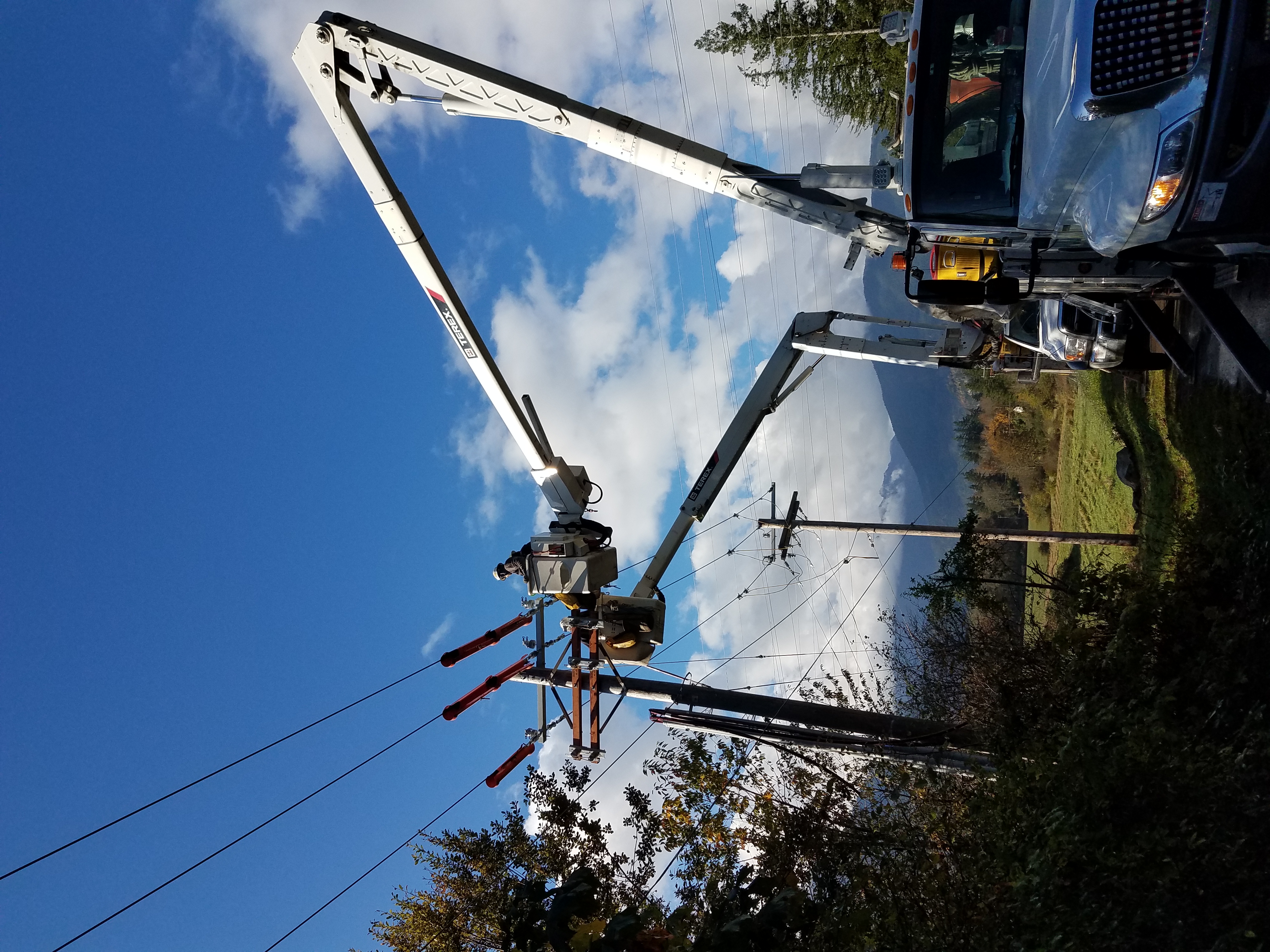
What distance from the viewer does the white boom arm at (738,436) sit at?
41.0ft

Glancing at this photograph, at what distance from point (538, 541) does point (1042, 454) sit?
26.5 m

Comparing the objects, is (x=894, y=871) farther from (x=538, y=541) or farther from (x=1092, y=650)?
(x=538, y=541)

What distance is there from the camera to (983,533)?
1445 centimetres

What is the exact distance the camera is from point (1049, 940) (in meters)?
6.27

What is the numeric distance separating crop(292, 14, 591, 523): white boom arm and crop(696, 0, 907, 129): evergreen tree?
15.4m

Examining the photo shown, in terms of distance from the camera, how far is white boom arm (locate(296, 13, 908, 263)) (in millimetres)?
10758

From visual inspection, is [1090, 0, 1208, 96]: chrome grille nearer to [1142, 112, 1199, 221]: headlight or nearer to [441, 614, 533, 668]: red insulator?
[1142, 112, 1199, 221]: headlight

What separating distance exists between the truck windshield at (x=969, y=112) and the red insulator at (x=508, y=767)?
8136 mm

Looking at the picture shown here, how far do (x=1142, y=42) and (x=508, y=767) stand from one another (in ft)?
31.9

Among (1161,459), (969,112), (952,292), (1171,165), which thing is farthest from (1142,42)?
(1161,459)

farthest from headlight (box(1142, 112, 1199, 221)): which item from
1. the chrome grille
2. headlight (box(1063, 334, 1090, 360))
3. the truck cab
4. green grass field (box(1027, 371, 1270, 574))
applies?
headlight (box(1063, 334, 1090, 360))

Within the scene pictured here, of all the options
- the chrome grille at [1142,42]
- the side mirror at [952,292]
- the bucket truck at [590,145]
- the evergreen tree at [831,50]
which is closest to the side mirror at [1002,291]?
the side mirror at [952,292]

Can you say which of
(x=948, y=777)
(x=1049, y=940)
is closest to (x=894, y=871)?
(x=948, y=777)

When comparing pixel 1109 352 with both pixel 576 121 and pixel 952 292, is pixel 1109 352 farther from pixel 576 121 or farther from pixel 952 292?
pixel 576 121
